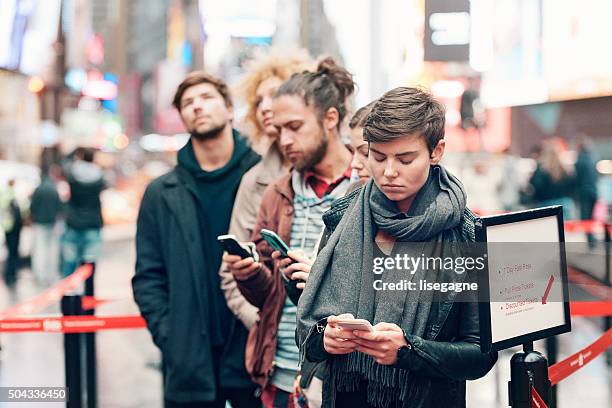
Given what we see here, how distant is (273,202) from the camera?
3.83m

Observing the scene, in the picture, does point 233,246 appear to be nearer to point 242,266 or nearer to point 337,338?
point 242,266

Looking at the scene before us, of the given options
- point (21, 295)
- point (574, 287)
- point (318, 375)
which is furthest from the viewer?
point (21, 295)

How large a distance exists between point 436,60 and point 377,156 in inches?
156

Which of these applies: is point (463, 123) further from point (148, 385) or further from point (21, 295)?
point (148, 385)

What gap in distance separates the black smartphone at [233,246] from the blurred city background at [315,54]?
0.86 meters

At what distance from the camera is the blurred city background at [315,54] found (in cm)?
749

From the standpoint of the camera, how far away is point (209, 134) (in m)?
4.49

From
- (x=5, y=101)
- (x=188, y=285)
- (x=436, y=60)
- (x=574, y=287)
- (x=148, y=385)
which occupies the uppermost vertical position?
(x=5, y=101)

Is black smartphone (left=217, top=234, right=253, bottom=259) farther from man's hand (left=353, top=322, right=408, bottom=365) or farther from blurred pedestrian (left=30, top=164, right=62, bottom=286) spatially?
blurred pedestrian (left=30, top=164, right=62, bottom=286)

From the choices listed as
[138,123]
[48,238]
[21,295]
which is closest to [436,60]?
[21,295]

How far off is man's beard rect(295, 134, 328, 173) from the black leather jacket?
110cm

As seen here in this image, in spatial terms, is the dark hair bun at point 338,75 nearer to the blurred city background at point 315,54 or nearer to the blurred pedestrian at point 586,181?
the blurred city background at point 315,54

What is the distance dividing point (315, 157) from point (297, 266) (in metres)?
0.71

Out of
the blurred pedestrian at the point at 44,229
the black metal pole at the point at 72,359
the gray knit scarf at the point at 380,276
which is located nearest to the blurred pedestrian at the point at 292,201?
the gray knit scarf at the point at 380,276
